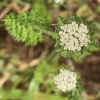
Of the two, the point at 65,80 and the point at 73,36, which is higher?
the point at 73,36

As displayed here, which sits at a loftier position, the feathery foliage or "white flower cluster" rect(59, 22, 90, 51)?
the feathery foliage

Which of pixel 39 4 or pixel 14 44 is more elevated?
pixel 39 4

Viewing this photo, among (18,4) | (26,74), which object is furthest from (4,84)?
(18,4)

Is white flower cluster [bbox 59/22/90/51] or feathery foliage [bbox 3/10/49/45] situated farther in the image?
feathery foliage [bbox 3/10/49/45]

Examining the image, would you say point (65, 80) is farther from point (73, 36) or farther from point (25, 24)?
point (25, 24)

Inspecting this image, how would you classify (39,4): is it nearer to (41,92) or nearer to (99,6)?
(99,6)

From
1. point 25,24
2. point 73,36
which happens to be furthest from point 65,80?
point 25,24

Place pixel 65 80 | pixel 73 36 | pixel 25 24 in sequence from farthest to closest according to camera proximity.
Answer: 1. pixel 25 24
2. pixel 65 80
3. pixel 73 36
